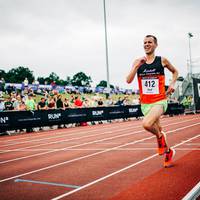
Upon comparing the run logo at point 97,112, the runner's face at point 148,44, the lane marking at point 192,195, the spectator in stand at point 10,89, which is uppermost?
the spectator in stand at point 10,89

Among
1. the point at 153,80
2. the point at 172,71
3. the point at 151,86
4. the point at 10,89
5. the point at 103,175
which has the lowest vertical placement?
the point at 103,175

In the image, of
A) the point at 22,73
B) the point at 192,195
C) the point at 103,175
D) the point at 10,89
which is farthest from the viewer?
the point at 22,73

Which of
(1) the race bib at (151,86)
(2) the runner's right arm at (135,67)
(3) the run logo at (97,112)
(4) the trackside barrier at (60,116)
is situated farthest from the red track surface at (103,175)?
(3) the run logo at (97,112)

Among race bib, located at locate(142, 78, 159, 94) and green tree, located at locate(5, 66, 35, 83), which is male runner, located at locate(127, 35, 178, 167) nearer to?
race bib, located at locate(142, 78, 159, 94)

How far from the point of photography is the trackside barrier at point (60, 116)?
55.3 ft

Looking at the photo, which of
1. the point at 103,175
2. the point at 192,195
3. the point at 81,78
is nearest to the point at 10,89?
the point at 103,175

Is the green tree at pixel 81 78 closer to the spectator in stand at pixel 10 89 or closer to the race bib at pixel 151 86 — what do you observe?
the spectator in stand at pixel 10 89

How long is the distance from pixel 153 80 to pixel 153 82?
4cm

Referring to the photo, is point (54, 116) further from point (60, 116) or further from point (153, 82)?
point (153, 82)

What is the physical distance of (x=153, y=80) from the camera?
222 inches

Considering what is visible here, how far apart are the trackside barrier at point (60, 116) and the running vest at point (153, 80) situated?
1228cm

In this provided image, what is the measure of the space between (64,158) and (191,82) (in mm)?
31125

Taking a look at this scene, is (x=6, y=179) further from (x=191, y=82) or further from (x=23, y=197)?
(x=191, y=82)

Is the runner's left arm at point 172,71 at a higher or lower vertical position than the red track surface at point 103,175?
higher
